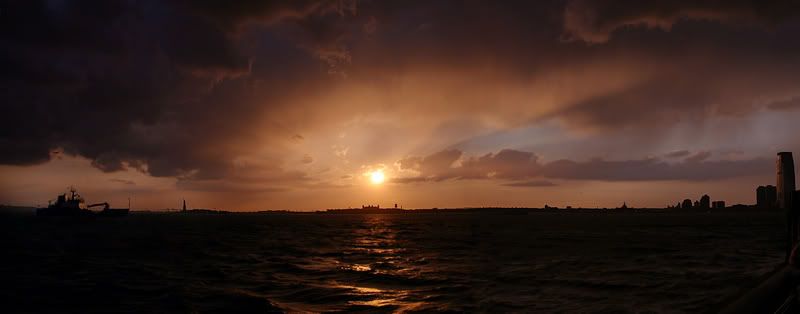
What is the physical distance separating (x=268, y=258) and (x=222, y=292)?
1776cm

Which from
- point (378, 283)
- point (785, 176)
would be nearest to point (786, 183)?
point (785, 176)

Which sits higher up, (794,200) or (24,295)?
(794,200)

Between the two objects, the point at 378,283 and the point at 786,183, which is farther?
the point at 378,283

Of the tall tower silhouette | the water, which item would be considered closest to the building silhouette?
the tall tower silhouette

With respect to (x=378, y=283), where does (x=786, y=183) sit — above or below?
above

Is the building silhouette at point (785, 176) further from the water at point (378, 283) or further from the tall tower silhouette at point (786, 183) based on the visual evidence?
the water at point (378, 283)

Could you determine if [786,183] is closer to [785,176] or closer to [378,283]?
[785,176]

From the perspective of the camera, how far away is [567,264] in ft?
110

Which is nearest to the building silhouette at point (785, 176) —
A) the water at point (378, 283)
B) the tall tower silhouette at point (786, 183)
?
the tall tower silhouette at point (786, 183)

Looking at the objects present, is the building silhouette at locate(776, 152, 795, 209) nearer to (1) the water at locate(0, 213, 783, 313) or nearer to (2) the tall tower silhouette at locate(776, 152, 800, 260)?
(2) the tall tower silhouette at locate(776, 152, 800, 260)

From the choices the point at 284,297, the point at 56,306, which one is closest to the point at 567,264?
the point at 284,297

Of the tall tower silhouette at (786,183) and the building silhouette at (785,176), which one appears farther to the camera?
the building silhouette at (785,176)

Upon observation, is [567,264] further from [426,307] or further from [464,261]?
[426,307]

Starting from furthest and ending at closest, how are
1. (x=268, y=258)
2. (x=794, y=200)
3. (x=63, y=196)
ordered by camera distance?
(x=63, y=196) < (x=268, y=258) < (x=794, y=200)
